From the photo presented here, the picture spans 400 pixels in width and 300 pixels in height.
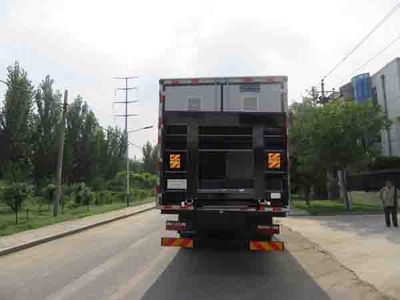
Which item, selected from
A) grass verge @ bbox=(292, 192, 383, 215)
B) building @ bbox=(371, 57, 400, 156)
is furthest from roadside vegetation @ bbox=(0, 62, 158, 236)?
building @ bbox=(371, 57, 400, 156)

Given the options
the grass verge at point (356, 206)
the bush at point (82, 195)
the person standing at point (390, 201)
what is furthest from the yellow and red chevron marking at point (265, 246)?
the bush at point (82, 195)

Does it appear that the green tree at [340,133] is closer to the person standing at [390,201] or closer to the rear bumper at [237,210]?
the person standing at [390,201]

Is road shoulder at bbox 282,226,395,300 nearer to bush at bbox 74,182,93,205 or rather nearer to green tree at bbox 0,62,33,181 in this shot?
bush at bbox 74,182,93,205

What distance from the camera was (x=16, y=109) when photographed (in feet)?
166

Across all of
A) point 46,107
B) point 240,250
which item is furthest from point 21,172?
point 240,250

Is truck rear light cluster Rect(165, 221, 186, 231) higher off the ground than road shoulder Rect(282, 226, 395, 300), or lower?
higher

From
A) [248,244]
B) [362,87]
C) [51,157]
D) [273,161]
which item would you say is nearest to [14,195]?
[248,244]

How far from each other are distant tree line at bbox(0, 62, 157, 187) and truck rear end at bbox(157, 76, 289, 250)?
1038 inches

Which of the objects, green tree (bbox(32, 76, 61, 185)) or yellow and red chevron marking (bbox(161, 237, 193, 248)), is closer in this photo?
yellow and red chevron marking (bbox(161, 237, 193, 248))

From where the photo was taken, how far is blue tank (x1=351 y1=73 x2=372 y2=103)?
4212cm

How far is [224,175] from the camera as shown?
33.0ft

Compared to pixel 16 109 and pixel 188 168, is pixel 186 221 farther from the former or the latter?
pixel 16 109

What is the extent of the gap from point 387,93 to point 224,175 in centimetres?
3192

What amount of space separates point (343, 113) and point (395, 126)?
43.1ft
